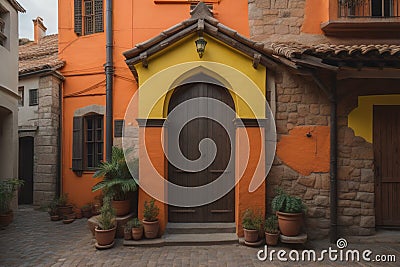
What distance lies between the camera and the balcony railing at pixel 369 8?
6344 millimetres

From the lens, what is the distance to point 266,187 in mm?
5668

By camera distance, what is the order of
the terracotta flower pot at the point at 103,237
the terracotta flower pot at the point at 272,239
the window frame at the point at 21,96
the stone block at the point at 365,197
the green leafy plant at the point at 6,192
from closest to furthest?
the terracotta flower pot at the point at 103,237 < the terracotta flower pot at the point at 272,239 < the stone block at the point at 365,197 < the green leafy plant at the point at 6,192 < the window frame at the point at 21,96

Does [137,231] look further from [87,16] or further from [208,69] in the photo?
[87,16]

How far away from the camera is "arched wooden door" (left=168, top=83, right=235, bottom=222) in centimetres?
581

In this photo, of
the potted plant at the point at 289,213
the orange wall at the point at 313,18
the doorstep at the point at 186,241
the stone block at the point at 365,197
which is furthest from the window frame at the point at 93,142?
the stone block at the point at 365,197

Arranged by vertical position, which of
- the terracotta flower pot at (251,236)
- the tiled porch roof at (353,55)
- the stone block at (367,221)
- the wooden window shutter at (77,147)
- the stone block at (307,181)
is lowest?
the terracotta flower pot at (251,236)

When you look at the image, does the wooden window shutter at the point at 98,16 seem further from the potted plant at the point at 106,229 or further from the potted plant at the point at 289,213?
the potted plant at the point at 289,213

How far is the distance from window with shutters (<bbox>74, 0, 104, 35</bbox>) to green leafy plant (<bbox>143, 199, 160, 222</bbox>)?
15.5 feet

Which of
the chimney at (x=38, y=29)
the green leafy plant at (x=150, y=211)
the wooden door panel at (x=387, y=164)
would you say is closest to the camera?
the green leafy plant at (x=150, y=211)

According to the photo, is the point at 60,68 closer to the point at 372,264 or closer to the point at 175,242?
the point at 175,242

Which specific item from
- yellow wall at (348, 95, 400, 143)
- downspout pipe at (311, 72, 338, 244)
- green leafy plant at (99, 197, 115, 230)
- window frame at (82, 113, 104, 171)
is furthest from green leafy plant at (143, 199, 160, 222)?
yellow wall at (348, 95, 400, 143)

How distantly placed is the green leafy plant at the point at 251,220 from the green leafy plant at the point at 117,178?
6.44 ft

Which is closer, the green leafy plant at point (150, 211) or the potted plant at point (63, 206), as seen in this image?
the green leafy plant at point (150, 211)

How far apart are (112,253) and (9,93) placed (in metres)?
5.17
